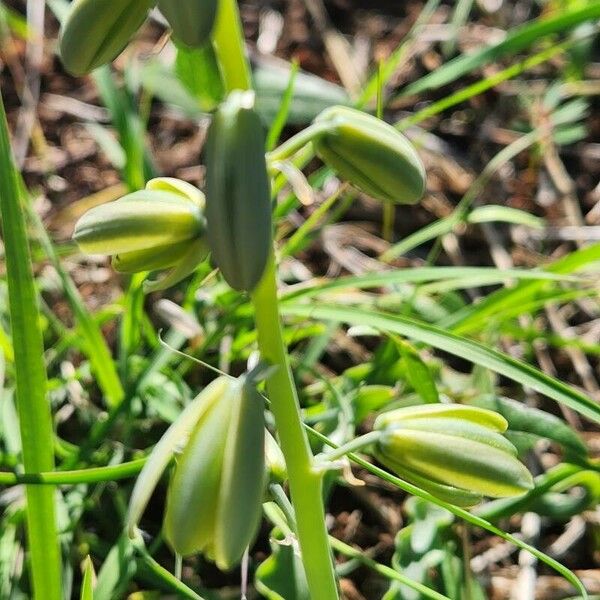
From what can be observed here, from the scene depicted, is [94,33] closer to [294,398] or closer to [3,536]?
[294,398]

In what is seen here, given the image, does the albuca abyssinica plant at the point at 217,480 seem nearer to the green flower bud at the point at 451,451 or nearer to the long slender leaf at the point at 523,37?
the green flower bud at the point at 451,451

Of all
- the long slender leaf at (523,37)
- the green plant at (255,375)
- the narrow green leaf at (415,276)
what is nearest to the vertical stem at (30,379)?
the green plant at (255,375)

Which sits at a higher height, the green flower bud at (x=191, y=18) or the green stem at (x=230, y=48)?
the green flower bud at (x=191, y=18)

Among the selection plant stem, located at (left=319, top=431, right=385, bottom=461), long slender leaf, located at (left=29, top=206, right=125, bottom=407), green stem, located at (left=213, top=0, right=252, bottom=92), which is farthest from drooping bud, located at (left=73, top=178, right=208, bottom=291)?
long slender leaf, located at (left=29, top=206, right=125, bottom=407)

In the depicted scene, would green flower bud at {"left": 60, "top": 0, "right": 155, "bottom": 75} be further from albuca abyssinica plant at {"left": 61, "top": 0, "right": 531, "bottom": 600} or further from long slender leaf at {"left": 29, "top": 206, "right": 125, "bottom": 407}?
long slender leaf at {"left": 29, "top": 206, "right": 125, "bottom": 407}

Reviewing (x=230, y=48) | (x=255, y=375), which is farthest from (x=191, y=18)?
(x=255, y=375)

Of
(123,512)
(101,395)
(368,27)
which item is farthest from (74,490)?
(368,27)
